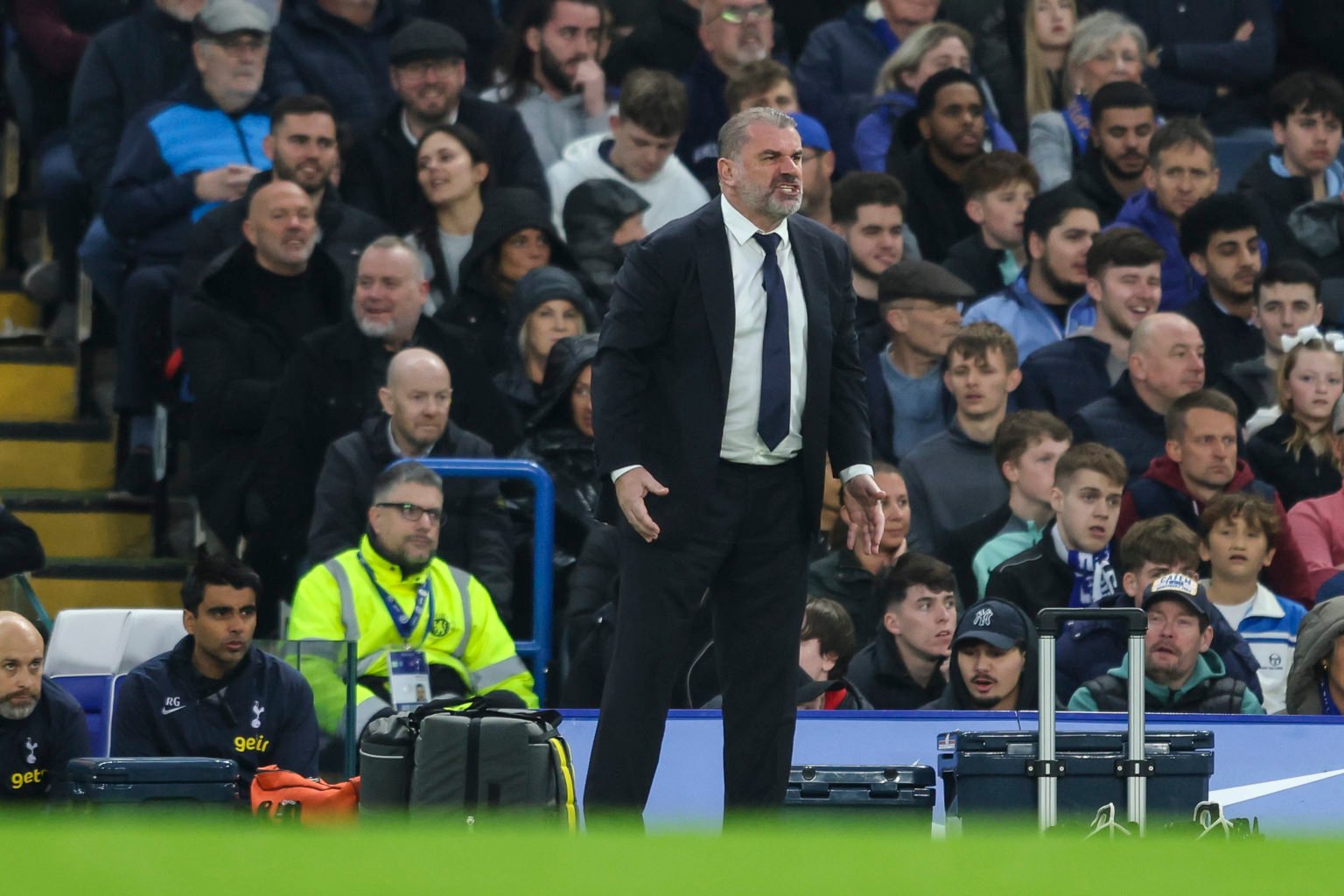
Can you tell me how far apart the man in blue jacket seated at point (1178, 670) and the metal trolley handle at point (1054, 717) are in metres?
2.13

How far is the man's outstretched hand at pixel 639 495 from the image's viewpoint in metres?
6.78

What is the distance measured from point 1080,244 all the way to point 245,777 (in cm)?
510

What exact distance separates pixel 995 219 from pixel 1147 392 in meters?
Result: 1.55

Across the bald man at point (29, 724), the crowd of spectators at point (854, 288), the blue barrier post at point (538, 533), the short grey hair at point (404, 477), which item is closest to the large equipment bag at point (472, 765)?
the bald man at point (29, 724)

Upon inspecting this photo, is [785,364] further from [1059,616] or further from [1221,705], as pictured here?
[1221,705]

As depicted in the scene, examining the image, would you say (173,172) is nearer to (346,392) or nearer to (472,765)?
(346,392)

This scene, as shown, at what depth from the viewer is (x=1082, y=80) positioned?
13398mm

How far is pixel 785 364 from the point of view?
6926 mm

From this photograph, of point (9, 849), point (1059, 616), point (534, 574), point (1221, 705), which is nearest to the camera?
point (9, 849)

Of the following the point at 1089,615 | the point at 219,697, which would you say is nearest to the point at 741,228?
the point at 1089,615

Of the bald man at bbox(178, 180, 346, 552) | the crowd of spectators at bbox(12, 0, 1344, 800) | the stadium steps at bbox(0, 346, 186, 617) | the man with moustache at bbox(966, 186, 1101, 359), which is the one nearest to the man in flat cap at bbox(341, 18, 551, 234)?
the crowd of spectators at bbox(12, 0, 1344, 800)

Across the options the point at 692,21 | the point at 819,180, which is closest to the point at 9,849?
the point at 819,180

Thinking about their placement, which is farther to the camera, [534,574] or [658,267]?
[534,574]

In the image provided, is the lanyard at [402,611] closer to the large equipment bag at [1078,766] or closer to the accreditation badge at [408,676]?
the accreditation badge at [408,676]
